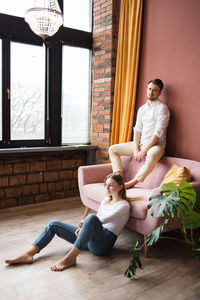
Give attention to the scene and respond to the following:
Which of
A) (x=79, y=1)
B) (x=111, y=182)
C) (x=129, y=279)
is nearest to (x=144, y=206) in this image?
(x=111, y=182)

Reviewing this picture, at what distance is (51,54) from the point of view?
13.4 feet

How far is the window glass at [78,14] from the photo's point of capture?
4227mm

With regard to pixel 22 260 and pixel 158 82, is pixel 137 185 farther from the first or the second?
pixel 22 260

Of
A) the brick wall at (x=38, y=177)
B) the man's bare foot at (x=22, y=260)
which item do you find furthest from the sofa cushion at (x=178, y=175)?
the brick wall at (x=38, y=177)

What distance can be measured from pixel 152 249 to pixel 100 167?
3.91 ft

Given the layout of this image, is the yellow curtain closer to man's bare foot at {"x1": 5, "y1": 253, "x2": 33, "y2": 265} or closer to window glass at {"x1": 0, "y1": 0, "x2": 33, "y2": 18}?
window glass at {"x1": 0, "y1": 0, "x2": 33, "y2": 18}

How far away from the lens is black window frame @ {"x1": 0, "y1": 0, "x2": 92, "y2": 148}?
146 inches

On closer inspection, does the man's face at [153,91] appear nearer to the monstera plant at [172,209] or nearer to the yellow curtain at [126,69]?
the yellow curtain at [126,69]

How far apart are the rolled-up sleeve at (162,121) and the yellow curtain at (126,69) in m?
0.68

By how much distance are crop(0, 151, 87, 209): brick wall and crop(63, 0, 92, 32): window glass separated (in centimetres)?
195

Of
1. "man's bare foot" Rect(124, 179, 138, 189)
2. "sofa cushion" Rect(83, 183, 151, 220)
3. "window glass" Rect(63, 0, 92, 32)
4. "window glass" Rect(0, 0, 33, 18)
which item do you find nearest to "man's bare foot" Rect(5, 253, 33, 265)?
"sofa cushion" Rect(83, 183, 151, 220)

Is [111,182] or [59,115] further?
[59,115]

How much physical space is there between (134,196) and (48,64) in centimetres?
237

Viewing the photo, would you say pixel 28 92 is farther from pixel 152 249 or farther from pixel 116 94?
pixel 152 249
